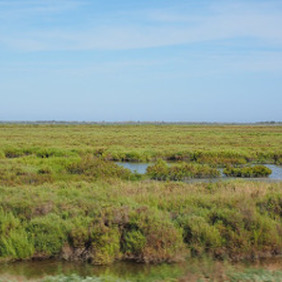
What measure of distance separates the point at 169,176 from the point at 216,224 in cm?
1079

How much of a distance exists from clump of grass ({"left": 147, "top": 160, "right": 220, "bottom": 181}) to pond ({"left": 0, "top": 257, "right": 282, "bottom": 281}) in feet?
37.7

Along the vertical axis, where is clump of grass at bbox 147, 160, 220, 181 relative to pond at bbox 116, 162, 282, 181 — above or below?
above

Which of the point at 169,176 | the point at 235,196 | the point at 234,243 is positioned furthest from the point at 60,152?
the point at 234,243

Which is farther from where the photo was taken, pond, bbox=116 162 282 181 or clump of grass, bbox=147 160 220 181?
pond, bbox=116 162 282 181

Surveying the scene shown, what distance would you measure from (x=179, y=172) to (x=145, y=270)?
12.6m

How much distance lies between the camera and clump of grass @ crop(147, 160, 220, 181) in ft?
65.4

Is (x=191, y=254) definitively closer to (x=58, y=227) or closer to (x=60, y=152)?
(x=58, y=227)

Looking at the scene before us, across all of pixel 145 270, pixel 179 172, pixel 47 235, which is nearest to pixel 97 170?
pixel 179 172

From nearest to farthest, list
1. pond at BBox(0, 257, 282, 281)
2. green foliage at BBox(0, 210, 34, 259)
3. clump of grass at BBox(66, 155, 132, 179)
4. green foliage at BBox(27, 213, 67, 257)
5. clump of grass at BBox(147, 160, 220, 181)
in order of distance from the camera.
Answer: pond at BBox(0, 257, 282, 281) → green foliage at BBox(0, 210, 34, 259) → green foliage at BBox(27, 213, 67, 257) → clump of grass at BBox(66, 155, 132, 179) → clump of grass at BBox(147, 160, 220, 181)

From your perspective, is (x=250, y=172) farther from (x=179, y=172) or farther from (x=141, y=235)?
(x=141, y=235)

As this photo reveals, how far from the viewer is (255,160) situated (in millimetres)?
28469

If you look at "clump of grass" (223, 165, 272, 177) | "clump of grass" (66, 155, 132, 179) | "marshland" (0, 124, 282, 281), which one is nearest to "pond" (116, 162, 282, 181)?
"clump of grass" (223, 165, 272, 177)

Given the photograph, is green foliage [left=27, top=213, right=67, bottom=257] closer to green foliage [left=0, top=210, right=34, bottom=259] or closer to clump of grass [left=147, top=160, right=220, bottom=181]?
green foliage [left=0, top=210, right=34, bottom=259]

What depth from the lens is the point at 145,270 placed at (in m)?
7.96
